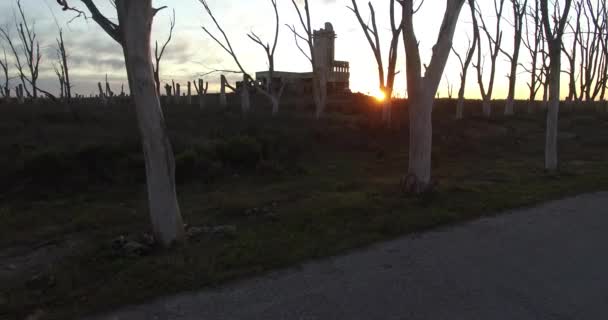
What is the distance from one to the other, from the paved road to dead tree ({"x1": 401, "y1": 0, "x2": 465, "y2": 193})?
232 centimetres

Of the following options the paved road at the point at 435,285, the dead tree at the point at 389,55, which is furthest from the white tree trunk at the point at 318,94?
the paved road at the point at 435,285

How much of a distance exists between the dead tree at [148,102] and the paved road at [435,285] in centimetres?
141

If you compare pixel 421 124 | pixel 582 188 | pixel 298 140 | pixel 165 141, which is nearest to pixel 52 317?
pixel 165 141

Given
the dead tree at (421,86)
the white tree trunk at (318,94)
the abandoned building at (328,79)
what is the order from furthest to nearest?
1. the abandoned building at (328,79)
2. the white tree trunk at (318,94)
3. the dead tree at (421,86)

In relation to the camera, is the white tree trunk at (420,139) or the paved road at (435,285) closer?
the paved road at (435,285)

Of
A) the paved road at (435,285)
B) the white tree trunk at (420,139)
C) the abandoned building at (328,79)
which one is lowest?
the paved road at (435,285)

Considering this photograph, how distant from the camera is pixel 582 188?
830 centimetres

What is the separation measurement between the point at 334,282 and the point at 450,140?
44.9ft

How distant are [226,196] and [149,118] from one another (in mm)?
3806

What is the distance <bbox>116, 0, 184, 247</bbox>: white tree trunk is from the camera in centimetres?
450

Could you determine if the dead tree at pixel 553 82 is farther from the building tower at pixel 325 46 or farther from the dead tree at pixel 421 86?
the building tower at pixel 325 46

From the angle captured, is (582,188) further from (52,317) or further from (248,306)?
(52,317)

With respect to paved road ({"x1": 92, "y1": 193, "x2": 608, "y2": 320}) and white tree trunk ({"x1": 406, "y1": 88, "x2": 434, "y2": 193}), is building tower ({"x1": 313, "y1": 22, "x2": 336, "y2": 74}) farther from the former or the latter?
paved road ({"x1": 92, "y1": 193, "x2": 608, "y2": 320})

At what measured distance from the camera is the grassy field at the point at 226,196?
4.23 m
